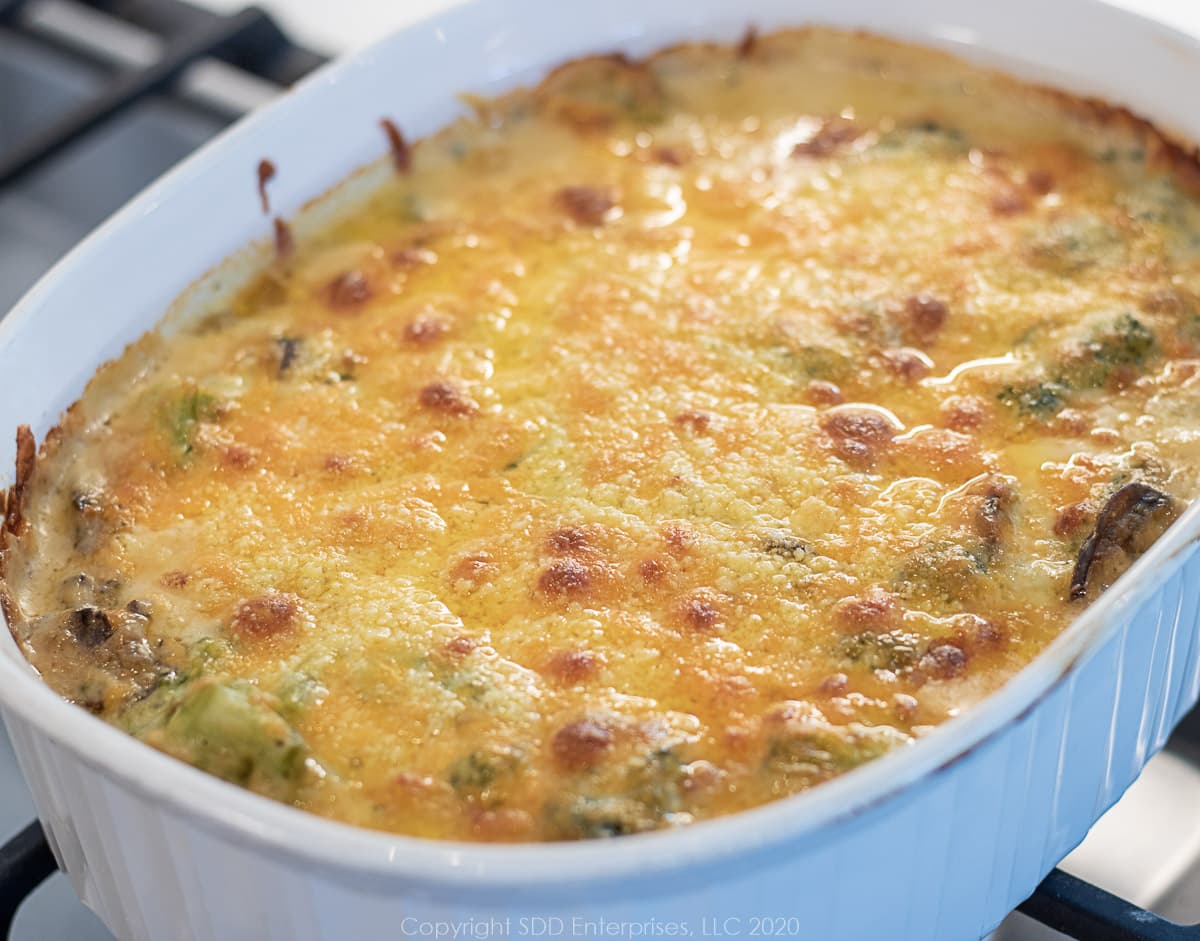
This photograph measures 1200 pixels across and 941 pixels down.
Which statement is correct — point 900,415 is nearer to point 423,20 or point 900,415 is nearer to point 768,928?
point 768,928

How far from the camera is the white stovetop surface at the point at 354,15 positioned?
2.17m

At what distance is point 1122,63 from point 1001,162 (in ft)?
0.52

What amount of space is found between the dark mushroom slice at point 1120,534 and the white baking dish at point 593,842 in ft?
0.23

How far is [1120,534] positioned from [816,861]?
0.42 m

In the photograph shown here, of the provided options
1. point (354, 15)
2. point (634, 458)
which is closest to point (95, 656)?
point (634, 458)

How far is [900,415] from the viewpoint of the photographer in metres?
1.29

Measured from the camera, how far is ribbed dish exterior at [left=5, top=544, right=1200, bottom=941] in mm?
840

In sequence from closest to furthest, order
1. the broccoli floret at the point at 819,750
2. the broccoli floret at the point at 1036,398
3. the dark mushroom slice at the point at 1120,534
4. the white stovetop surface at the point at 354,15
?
the broccoli floret at the point at 819,750
the dark mushroom slice at the point at 1120,534
the broccoli floret at the point at 1036,398
the white stovetop surface at the point at 354,15

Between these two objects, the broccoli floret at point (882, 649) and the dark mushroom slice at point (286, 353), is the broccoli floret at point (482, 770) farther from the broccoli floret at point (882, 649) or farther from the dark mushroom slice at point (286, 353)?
the dark mushroom slice at point (286, 353)

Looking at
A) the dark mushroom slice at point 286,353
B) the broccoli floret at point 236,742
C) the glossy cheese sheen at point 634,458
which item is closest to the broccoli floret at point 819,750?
the glossy cheese sheen at point 634,458

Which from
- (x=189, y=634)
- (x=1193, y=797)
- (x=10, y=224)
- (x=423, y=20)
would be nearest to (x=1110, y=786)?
(x=1193, y=797)

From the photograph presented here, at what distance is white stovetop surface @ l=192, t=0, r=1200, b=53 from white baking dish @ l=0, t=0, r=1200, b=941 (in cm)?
85

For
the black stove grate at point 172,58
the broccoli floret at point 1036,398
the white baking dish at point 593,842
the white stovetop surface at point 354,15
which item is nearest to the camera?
the white baking dish at point 593,842

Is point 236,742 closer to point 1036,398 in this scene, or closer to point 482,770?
point 482,770
